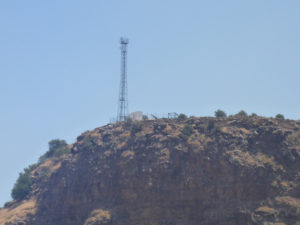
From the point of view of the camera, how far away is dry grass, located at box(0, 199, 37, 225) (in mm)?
64875

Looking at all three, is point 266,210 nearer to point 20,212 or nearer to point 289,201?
point 289,201

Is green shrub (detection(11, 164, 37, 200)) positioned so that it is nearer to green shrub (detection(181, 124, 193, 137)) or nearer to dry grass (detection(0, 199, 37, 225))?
dry grass (detection(0, 199, 37, 225))

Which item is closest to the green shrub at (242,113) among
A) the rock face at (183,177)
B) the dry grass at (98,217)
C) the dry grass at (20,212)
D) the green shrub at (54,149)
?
the rock face at (183,177)


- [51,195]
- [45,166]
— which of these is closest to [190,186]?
[51,195]

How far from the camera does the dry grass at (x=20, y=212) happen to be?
6488 cm

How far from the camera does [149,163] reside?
5828 cm

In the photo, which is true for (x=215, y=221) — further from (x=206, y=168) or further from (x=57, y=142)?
(x=57, y=142)

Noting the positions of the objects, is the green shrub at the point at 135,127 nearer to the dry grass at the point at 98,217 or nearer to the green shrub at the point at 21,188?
the dry grass at the point at 98,217

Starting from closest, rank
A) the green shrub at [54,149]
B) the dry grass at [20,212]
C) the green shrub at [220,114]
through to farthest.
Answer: the dry grass at [20,212] < the green shrub at [220,114] < the green shrub at [54,149]

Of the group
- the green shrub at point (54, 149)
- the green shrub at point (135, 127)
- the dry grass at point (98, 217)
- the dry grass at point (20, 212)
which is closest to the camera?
the dry grass at point (98, 217)

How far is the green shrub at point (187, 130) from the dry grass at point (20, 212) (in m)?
21.1

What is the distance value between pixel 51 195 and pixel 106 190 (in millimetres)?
9360

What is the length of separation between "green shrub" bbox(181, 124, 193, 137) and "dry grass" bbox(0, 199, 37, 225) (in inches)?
831

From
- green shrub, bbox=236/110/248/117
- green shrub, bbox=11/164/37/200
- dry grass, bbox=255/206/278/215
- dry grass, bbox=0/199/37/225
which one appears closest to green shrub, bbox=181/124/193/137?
green shrub, bbox=236/110/248/117
